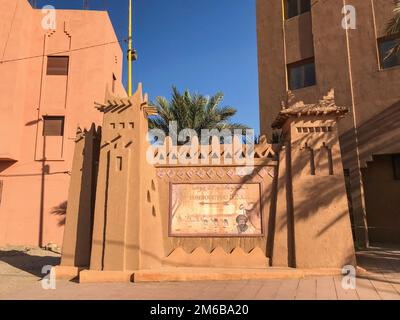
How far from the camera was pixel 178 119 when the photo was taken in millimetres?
17578

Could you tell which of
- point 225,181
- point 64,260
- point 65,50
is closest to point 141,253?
point 64,260

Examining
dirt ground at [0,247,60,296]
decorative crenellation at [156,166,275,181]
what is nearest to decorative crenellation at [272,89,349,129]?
decorative crenellation at [156,166,275,181]

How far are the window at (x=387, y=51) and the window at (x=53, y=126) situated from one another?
15.2 meters

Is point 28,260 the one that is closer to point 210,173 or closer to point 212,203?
point 212,203

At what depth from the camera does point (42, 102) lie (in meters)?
18.1

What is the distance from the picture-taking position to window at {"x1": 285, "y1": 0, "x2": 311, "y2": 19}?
55.0 feet

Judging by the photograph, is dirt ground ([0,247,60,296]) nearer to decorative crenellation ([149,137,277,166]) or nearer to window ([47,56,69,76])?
decorative crenellation ([149,137,277,166])

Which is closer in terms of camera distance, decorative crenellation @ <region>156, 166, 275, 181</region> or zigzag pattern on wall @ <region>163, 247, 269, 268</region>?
zigzag pattern on wall @ <region>163, 247, 269, 268</region>

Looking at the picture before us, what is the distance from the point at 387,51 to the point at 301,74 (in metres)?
3.57

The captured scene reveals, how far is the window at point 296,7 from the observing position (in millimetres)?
16752

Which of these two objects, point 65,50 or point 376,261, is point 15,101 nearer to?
point 65,50

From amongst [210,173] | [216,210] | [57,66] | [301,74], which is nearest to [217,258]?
[216,210]

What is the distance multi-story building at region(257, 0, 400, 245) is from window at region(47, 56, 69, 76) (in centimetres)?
1025

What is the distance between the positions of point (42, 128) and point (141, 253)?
12.2 meters
